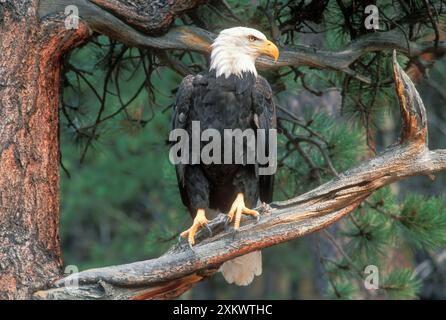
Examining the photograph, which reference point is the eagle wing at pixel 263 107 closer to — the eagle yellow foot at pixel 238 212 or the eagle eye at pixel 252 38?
the eagle eye at pixel 252 38

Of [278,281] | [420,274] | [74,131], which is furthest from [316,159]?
[278,281]

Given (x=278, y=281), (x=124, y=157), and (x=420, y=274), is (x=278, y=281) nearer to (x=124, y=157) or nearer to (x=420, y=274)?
(x=124, y=157)

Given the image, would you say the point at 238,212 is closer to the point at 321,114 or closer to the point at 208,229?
the point at 208,229

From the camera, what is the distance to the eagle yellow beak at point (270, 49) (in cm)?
416

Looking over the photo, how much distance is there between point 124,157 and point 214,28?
399 inches

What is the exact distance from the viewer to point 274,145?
436 centimetres

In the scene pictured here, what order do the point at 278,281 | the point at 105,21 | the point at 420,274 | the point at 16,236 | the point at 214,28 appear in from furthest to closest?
the point at 278,281 → the point at 420,274 → the point at 214,28 → the point at 105,21 → the point at 16,236

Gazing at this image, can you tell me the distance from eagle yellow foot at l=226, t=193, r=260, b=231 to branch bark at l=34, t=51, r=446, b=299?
0.34 ft

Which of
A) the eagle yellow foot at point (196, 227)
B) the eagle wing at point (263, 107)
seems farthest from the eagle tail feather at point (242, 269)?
the eagle wing at point (263, 107)

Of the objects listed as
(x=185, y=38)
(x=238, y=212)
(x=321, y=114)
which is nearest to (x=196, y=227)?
(x=238, y=212)

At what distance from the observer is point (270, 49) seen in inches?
164

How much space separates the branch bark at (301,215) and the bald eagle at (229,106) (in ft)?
1.82

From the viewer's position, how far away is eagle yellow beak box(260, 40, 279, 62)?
4.16m

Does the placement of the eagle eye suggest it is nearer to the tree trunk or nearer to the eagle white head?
the eagle white head
